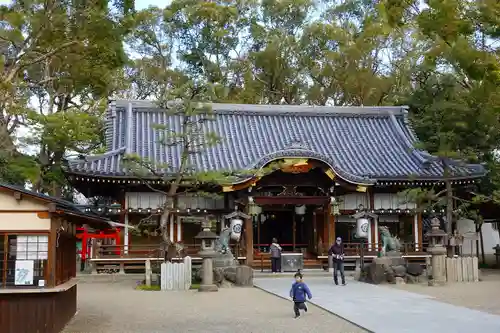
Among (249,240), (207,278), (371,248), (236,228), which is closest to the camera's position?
(207,278)

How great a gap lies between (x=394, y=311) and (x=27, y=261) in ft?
24.1

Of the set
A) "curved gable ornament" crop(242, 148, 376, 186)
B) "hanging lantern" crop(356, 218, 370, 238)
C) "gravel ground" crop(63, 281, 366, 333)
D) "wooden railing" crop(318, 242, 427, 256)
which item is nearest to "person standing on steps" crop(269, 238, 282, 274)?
"wooden railing" crop(318, 242, 427, 256)

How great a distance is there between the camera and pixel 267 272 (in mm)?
20672

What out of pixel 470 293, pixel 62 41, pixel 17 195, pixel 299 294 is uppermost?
pixel 62 41

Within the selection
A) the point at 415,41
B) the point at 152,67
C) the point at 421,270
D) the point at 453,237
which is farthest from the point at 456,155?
the point at 152,67

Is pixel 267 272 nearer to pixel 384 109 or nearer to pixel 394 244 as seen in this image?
pixel 394 244

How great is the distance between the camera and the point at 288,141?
24.9m

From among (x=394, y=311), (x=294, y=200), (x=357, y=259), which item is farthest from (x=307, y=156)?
(x=394, y=311)

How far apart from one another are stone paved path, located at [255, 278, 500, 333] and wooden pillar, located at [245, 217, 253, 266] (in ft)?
15.2

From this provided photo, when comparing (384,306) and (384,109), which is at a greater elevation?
(384,109)

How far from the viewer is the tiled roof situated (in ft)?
71.1

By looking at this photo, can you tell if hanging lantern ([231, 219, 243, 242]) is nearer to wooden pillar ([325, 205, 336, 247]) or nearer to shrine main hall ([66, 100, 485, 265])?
shrine main hall ([66, 100, 485, 265])

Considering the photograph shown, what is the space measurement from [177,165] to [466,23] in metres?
14.8

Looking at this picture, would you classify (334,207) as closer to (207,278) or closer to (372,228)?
(372,228)
